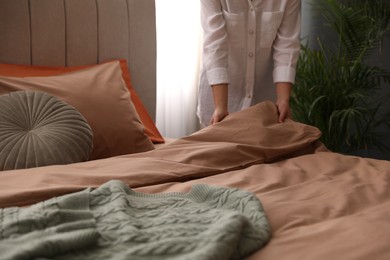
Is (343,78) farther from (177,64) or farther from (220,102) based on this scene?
(220,102)

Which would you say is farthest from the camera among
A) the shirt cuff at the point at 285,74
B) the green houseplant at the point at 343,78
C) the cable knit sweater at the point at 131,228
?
the green houseplant at the point at 343,78

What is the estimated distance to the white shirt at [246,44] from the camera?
225 centimetres

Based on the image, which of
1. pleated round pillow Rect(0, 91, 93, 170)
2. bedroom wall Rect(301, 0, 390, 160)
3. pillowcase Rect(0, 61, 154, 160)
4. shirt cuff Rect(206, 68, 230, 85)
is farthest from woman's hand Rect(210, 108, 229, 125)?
bedroom wall Rect(301, 0, 390, 160)

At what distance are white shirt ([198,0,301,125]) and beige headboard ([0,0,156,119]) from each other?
0.35 metres

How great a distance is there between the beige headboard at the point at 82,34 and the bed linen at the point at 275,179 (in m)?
0.80

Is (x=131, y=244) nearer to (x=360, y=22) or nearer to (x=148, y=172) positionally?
(x=148, y=172)

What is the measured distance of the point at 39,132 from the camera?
1635 millimetres

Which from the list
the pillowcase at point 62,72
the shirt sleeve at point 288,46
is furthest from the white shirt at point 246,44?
the pillowcase at point 62,72

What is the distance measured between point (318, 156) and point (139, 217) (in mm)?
948

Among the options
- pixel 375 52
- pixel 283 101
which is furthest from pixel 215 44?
pixel 375 52

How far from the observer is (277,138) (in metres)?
1.83

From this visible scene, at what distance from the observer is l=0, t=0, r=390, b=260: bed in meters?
0.85

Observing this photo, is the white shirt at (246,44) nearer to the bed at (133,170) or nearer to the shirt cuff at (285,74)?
the shirt cuff at (285,74)

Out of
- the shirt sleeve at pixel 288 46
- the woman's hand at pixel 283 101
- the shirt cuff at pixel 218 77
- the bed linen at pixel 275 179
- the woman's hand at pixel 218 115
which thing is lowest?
the bed linen at pixel 275 179
